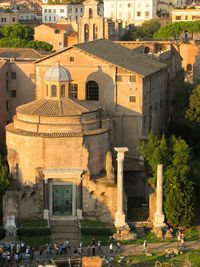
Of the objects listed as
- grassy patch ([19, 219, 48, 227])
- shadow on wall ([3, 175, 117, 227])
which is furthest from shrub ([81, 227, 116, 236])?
grassy patch ([19, 219, 48, 227])

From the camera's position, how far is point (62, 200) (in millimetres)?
51219

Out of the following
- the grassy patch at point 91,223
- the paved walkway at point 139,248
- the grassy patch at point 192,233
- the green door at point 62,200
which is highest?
the green door at point 62,200

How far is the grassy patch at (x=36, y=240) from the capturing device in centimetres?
4781

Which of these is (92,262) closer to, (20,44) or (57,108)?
(57,108)

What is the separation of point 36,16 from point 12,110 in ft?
373

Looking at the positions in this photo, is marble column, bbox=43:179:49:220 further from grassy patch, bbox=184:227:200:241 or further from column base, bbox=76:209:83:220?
grassy patch, bbox=184:227:200:241

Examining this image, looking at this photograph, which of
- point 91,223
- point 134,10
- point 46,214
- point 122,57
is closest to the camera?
point 91,223

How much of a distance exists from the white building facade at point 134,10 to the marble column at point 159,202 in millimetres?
110500

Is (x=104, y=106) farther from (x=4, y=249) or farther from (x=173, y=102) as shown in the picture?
(x=4, y=249)

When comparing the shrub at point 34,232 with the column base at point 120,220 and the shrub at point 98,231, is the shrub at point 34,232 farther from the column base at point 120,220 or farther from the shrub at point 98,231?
the column base at point 120,220

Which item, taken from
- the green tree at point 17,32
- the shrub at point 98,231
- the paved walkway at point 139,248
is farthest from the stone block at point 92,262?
the green tree at point 17,32

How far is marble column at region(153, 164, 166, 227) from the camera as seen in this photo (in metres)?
50.1

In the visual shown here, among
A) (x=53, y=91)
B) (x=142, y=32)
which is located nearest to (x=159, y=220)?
(x=53, y=91)

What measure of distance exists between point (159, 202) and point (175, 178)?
211 cm
